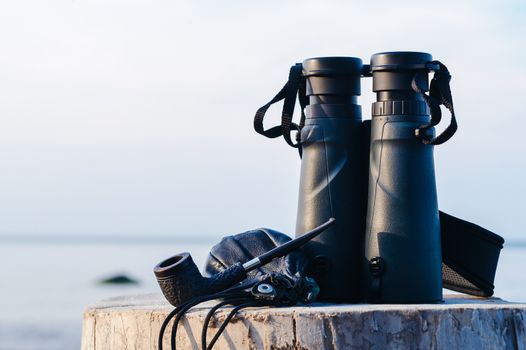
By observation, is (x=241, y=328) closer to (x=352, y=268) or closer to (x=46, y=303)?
(x=352, y=268)

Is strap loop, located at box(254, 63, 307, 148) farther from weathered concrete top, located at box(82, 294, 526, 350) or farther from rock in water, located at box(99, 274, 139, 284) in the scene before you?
rock in water, located at box(99, 274, 139, 284)

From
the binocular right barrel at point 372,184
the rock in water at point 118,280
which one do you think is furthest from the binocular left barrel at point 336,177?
the rock in water at point 118,280

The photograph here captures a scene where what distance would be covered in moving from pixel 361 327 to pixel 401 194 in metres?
0.53

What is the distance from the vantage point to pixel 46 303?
20.9 metres

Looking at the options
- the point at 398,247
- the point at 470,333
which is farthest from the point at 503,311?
the point at 398,247

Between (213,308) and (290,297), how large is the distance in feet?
0.79

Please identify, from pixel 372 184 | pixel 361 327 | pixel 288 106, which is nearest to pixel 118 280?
pixel 288 106

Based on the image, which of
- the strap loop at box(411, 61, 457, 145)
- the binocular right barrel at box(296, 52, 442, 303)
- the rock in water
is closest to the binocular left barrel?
the binocular right barrel at box(296, 52, 442, 303)

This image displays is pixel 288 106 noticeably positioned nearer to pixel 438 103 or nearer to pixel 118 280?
pixel 438 103

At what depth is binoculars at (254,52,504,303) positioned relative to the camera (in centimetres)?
311

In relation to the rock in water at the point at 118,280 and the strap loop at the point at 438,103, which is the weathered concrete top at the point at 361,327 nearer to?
the strap loop at the point at 438,103

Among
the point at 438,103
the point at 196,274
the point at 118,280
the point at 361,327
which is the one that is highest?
the point at 118,280

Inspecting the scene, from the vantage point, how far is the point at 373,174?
3.16 m

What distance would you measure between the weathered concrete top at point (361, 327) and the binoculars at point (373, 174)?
211mm
